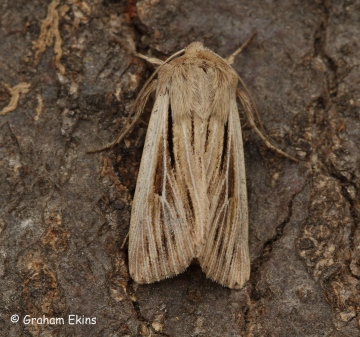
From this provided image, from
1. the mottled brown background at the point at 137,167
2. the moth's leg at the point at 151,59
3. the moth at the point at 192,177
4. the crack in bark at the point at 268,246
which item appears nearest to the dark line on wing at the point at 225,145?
the moth at the point at 192,177

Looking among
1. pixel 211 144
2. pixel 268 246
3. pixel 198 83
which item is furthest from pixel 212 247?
pixel 198 83

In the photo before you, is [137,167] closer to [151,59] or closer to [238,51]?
[151,59]

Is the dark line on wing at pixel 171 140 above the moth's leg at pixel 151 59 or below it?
below

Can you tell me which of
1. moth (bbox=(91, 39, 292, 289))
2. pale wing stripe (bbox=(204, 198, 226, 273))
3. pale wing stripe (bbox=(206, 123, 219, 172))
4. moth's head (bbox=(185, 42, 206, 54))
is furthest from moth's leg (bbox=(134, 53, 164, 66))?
pale wing stripe (bbox=(204, 198, 226, 273))

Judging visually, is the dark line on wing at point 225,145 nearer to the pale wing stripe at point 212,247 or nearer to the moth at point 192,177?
the moth at point 192,177

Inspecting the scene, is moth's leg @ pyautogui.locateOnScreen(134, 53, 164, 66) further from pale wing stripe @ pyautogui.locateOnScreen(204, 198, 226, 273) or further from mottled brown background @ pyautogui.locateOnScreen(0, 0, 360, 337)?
pale wing stripe @ pyautogui.locateOnScreen(204, 198, 226, 273)

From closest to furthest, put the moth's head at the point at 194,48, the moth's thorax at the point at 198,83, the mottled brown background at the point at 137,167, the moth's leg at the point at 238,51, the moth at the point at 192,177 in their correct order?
the mottled brown background at the point at 137,167, the moth at the point at 192,177, the moth's thorax at the point at 198,83, the moth's head at the point at 194,48, the moth's leg at the point at 238,51

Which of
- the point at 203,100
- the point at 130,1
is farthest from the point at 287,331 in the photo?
the point at 130,1
